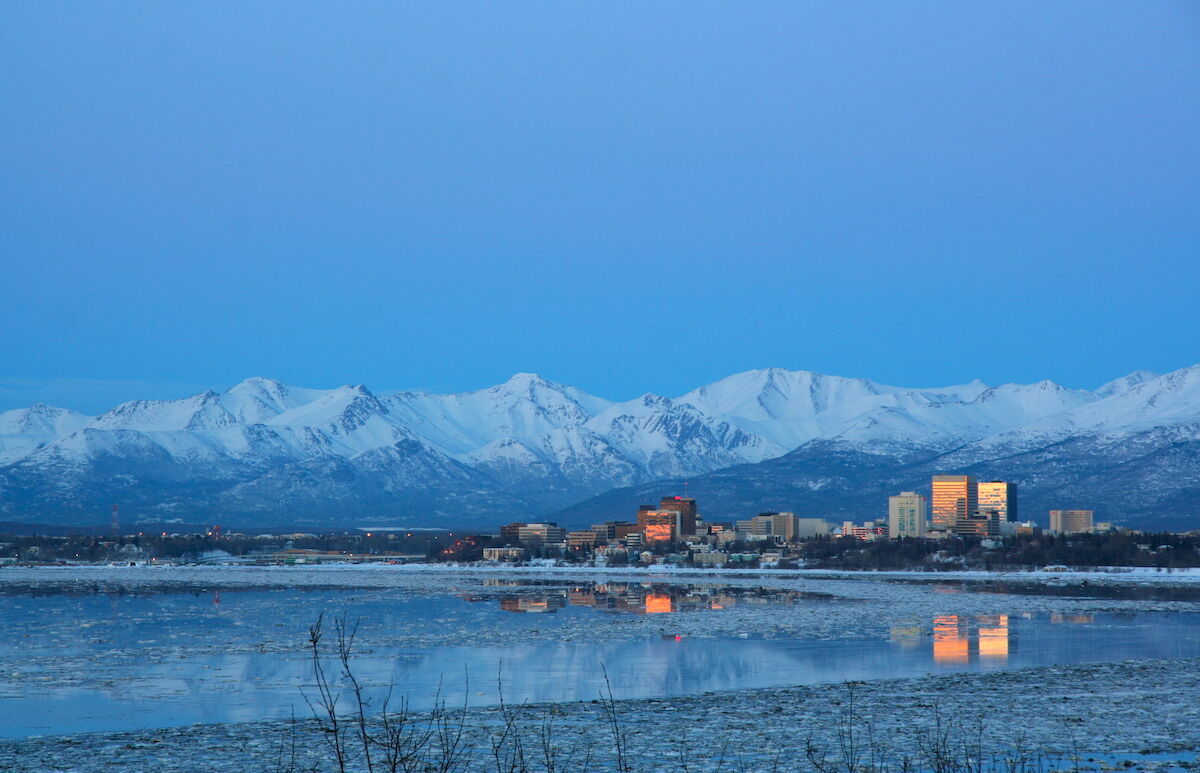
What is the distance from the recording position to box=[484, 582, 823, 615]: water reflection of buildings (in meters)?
81.2

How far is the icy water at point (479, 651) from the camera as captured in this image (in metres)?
36.5

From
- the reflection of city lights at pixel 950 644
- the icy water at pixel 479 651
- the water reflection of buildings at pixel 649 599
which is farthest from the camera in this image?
the water reflection of buildings at pixel 649 599

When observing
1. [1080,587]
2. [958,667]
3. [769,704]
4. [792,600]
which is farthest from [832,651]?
[1080,587]

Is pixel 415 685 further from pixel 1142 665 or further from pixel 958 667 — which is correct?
pixel 1142 665

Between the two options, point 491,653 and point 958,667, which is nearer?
point 958,667

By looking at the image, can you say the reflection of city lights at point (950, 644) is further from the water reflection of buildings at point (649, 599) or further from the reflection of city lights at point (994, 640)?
the water reflection of buildings at point (649, 599)

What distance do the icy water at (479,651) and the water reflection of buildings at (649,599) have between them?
31.1 inches

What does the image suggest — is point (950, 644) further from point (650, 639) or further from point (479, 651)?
point (479, 651)

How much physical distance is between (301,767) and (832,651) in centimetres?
2672

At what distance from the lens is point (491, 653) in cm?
4881

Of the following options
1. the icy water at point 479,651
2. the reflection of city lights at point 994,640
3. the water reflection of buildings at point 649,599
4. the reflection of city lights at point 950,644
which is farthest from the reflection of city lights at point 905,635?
the water reflection of buildings at point 649,599

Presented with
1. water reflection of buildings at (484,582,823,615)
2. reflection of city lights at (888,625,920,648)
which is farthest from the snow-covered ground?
water reflection of buildings at (484,582,823,615)

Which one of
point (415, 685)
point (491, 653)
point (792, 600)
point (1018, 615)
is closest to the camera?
point (415, 685)

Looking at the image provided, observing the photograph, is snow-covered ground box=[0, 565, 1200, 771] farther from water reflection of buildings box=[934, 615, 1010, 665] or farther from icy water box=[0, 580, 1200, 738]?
water reflection of buildings box=[934, 615, 1010, 665]
